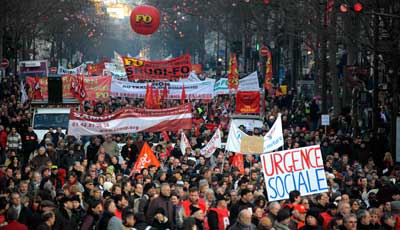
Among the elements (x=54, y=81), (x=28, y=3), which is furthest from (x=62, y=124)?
(x=28, y=3)

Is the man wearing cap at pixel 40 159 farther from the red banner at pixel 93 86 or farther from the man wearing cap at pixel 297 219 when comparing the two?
the red banner at pixel 93 86

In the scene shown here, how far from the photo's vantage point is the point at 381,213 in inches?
568

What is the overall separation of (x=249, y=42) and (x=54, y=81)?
41.3m

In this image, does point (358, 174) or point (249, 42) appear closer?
point (358, 174)

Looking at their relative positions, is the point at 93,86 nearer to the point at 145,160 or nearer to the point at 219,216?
the point at 145,160

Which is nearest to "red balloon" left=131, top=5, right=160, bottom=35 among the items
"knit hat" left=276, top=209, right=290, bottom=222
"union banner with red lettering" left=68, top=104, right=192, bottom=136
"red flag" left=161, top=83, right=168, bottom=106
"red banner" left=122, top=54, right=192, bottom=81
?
"red banner" left=122, top=54, right=192, bottom=81

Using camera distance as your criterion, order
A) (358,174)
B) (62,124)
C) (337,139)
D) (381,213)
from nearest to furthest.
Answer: (381,213) → (358,174) → (337,139) → (62,124)

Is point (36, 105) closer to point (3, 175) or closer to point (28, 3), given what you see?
point (3, 175)

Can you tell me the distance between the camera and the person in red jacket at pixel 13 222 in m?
12.1

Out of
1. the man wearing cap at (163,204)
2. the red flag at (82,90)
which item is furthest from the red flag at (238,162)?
the red flag at (82,90)

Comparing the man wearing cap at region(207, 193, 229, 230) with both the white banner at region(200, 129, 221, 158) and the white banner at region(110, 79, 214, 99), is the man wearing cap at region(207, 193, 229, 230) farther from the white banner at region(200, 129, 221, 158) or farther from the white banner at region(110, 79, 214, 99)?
the white banner at region(110, 79, 214, 99)

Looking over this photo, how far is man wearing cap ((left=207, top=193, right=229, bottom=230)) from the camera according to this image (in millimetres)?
13430

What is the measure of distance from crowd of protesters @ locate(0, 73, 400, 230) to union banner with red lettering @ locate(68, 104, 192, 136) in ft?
0.96

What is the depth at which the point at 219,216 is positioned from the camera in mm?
13766
